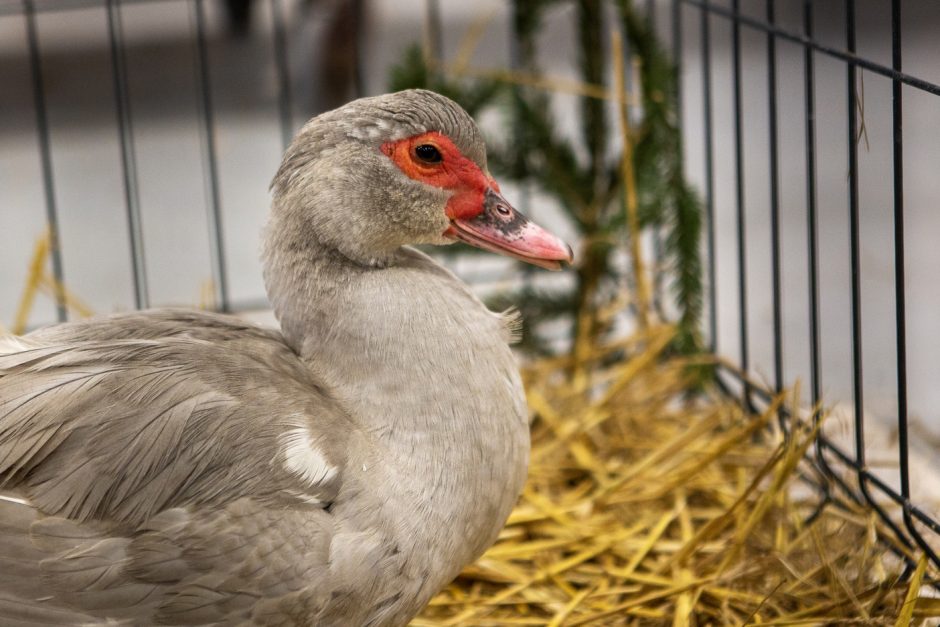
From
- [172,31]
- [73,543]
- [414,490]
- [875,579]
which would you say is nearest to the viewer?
[73,543]

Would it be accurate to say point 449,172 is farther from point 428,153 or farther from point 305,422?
point 305,422

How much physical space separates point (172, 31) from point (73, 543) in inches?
215

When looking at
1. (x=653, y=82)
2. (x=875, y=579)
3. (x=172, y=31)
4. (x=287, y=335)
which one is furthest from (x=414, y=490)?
(x=172, y=31)

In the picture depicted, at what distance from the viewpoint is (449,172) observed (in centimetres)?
179

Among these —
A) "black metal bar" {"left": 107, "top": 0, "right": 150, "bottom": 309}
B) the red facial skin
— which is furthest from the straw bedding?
"black metal bar" {"left": 107, "top": 0, "right": 150, "bottom": 309}

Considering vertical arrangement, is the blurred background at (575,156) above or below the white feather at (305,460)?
above

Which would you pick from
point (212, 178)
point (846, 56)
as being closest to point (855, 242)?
point (846, 56)

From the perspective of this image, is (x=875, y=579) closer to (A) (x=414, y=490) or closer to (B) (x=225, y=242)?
(A) (x=414, y=490)

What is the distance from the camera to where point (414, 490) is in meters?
1.66

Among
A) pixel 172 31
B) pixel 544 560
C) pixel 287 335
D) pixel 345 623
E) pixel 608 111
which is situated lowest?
pixel 544 560

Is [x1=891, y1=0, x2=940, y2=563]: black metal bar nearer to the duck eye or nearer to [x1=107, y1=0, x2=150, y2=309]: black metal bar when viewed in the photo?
the duck eye

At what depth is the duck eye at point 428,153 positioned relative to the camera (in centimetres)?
176

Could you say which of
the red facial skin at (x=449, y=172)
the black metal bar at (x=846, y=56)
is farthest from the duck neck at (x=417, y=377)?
the black metal bar at (x=846, y=56)

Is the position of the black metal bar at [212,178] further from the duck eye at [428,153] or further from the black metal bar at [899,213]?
the black metal bar at [899,213]
